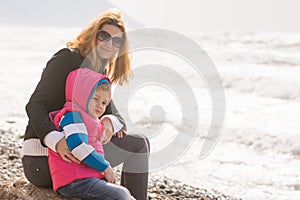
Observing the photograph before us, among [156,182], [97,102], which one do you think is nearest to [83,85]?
[97,102]

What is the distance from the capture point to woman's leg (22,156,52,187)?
354cm

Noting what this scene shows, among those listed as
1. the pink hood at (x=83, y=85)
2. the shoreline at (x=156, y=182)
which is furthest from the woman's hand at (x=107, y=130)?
the shoreline at (x=156, y=182)

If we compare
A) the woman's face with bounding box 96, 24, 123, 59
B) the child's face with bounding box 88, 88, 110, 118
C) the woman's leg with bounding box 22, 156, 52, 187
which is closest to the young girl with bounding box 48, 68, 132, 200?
the child's face with bounding box 88, 88, 110, 118

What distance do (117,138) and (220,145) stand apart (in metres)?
7.11

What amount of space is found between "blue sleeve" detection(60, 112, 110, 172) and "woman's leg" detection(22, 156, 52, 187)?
39 cm

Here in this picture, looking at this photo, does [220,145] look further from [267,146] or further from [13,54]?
[13,54]

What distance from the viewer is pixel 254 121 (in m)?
13.1

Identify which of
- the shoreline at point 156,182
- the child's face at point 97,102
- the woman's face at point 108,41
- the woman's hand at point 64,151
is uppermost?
the woman's face at point 108,41

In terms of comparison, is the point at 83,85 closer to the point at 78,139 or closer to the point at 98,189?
the point at 78,139

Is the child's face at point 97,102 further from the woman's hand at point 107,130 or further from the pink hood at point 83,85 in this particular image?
the woman's hand at point 107,130

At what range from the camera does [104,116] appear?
12.3 feet

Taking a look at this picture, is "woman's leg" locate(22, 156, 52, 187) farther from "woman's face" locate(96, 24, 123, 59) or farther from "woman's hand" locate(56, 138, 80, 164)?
"woman's face" locate(96, 24, 123, 59)

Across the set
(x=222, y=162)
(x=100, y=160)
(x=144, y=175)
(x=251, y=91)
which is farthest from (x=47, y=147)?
(x=251, y=91)

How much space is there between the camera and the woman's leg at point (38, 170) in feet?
11.6
